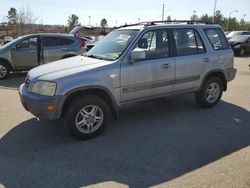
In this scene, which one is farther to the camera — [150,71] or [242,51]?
[242,51]

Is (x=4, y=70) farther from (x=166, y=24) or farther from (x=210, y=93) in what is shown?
(x=210, y=93)

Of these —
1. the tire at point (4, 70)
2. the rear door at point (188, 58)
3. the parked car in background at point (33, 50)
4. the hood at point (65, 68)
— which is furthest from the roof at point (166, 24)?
the tire at point (4, 70)

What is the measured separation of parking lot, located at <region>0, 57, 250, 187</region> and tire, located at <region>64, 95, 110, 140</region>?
157mm

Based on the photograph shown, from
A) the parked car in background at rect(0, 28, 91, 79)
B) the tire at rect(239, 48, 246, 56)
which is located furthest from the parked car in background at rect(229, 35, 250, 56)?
the parked car in background at rect(0, 28, 91, 79)

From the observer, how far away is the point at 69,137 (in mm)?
4895

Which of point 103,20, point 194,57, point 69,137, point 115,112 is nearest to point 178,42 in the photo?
point 194,57

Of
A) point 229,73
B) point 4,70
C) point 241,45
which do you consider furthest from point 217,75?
point 241,45

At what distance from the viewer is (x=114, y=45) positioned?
542 centimetres

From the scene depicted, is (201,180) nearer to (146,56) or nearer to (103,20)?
Result: (146,56)

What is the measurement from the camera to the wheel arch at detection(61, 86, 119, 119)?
14.9ft

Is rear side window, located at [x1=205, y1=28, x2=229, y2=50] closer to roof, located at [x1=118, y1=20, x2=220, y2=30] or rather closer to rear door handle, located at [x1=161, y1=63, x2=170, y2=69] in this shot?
roof, located at [x1=118, y1=20, x2=220, y2=30]

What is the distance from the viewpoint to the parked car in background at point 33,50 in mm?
10156

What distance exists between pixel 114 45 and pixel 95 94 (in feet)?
3.69

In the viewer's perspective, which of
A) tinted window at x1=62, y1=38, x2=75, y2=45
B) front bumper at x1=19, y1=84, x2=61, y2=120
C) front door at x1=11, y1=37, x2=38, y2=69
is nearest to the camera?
front bumper at x1=19, y1=84, x2=61, y2=120
